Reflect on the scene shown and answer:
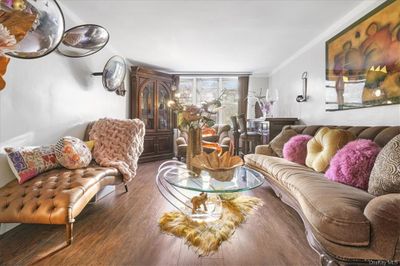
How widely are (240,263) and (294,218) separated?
0.96 m

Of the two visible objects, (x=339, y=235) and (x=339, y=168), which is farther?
(x=339, y=168)

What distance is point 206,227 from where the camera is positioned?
1872mm

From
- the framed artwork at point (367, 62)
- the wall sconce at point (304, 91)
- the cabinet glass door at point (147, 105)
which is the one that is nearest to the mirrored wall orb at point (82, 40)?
the cabinet glass door at point (147, 105)

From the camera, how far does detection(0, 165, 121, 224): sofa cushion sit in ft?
4.93

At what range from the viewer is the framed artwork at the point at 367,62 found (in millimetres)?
2020

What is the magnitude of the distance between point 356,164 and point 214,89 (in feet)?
15.7

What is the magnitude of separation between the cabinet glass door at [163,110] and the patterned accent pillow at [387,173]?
445cm

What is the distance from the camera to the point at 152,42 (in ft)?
11.9

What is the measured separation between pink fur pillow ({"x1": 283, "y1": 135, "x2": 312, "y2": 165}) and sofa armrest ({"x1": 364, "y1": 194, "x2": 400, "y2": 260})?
1.56 meters

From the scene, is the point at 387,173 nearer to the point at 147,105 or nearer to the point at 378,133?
the point at 378,133

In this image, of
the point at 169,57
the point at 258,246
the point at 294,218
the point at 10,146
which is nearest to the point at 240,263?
the point at 258,246

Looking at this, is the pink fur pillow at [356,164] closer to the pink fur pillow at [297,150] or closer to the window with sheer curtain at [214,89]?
the pink fur pillow at [297,150]

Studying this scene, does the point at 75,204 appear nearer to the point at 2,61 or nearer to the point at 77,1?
the point at 2,61

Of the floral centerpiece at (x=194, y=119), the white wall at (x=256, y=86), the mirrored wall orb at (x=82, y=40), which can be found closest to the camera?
the floral centerpiece at (x=194, y=119)
